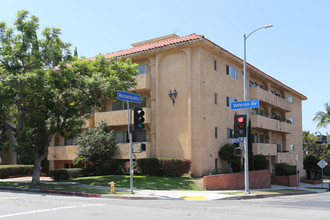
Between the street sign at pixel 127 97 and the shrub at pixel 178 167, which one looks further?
the shrub at pixel 178 167

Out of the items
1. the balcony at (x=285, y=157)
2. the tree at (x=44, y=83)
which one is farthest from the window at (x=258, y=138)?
the tree at (x=44, y=83)

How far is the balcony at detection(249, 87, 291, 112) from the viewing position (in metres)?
35.6

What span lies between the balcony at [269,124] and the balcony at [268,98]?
1.89 m

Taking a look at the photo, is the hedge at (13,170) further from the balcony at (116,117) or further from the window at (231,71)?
the window at (231,71)

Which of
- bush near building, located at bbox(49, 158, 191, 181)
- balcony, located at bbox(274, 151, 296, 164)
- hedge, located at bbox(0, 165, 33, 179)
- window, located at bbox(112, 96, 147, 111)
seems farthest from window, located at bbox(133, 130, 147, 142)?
balcony, located at bbox(274, 151, 296, 164)

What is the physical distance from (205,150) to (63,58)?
1249cm

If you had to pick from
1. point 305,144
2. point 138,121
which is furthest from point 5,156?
point 305,144

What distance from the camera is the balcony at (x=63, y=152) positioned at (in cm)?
3320

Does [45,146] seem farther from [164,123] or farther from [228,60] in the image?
Result: [228,60]

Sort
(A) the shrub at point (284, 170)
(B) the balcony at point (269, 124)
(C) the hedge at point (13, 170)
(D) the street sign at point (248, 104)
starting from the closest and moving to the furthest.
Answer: (D) the street sign at point (248, 104), (C) the hedge at point (13, 170), (B) the balcony at point (269, 124), (A) the shrub at point (284, 170)

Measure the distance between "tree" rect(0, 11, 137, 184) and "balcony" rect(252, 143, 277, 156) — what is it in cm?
1516

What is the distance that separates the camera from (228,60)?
32562 millimetres

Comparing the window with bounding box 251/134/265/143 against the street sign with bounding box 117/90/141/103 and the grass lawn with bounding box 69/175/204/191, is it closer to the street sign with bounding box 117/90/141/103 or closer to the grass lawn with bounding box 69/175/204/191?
the grass lawn with bounding box 69/175/204/191

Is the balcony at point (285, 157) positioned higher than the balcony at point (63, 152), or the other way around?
the balcony at point (63, 152)
